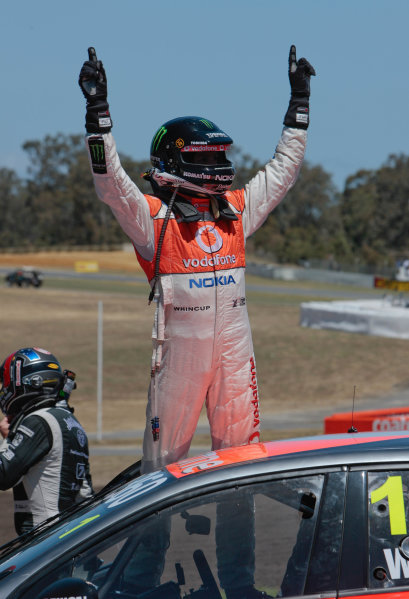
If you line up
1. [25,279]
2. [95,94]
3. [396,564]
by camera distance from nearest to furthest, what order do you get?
[396,564] → [95,94] → [25,279]

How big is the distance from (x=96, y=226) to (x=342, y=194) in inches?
1095

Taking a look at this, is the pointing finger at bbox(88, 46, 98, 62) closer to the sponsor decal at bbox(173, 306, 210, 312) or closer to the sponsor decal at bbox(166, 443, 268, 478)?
the sponsor decal at bbox(173, 306, 210, 312)

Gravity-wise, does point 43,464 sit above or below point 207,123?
below

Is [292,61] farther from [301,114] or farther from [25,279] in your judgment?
[25,279]

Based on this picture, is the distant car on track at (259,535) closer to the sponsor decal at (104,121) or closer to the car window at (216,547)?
the car window at (216,547)

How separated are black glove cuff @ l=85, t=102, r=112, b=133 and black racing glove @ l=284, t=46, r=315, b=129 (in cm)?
103

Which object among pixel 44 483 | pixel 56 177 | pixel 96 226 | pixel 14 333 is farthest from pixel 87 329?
pixel 56 177

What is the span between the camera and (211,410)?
413 centimetres

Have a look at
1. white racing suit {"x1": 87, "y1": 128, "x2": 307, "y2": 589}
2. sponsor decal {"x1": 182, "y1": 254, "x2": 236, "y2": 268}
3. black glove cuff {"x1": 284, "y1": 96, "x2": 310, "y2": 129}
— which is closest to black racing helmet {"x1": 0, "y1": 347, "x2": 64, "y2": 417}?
white racing suit {"x1": 87, "y1": 128, "x2": 307, "y2": 589}

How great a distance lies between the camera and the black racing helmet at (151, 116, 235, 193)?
402 cm

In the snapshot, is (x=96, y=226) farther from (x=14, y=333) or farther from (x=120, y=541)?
(x=120, y=541)

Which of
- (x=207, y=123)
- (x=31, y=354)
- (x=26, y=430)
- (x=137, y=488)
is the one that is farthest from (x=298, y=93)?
(x=137, y=488)

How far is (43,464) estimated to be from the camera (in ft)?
13.6

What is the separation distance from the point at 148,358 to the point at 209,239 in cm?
2140
